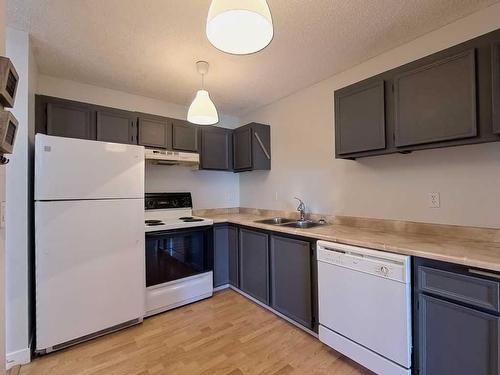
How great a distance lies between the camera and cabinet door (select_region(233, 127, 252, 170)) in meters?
3.36

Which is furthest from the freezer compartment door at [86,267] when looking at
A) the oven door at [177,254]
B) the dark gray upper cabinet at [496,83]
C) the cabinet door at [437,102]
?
the dark gray upper cabinet at [496,83]

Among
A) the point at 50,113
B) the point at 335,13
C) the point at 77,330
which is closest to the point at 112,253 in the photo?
the point at 77,330

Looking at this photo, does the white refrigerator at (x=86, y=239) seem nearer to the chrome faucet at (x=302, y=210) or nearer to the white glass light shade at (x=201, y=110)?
the white glass light shade at (x=201, y=110)

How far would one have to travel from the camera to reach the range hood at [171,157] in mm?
2803

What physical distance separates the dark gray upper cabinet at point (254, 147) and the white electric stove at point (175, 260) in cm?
100

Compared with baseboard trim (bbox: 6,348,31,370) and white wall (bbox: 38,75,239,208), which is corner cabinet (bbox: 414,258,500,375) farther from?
white wall (bbox: 38,75,239,208)

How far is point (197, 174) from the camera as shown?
3.61 metres

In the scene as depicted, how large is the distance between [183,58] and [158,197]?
5.56ft

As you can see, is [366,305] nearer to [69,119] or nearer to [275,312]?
[275,312]

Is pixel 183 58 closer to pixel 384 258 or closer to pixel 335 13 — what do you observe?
pixel 335 13

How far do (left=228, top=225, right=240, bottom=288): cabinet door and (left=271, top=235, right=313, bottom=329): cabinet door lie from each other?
0.64 meters

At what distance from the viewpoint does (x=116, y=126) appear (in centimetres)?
266

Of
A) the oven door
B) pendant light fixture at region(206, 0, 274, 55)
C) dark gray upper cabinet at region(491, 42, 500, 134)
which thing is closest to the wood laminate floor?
the oven door

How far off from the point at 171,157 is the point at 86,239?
50.5 inches
